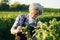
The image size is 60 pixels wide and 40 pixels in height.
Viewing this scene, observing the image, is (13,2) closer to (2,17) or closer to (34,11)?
(2,17)

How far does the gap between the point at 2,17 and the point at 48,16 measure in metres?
0.61

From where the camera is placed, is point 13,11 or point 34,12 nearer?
point 34,12

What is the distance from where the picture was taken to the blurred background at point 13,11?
3131 millimetres

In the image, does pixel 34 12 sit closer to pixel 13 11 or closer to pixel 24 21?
pixel 24 21

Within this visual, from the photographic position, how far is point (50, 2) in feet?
10.6

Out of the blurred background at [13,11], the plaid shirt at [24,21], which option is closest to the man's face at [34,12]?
the plaid shirt at [24,21]

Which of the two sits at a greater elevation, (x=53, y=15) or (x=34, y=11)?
(x=34, y=11)

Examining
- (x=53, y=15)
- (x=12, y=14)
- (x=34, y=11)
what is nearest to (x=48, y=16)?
(x=53, y=15)

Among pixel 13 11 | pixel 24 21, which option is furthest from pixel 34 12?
pixel 13 11

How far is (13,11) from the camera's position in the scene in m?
3.13

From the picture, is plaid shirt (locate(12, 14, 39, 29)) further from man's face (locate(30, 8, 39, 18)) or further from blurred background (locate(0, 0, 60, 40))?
blurred background (locate(0, 0, 60, 40))

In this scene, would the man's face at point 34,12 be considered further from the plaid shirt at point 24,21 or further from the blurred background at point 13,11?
the blurred background at point 13,11

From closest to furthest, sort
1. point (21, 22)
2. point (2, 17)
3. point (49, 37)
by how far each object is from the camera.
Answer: point (49, 37) → point (21, 22) → point (2, 17)

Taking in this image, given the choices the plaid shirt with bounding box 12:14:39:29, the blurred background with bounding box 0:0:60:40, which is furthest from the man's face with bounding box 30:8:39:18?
the blurred background with bounding box 0:0:60:40
